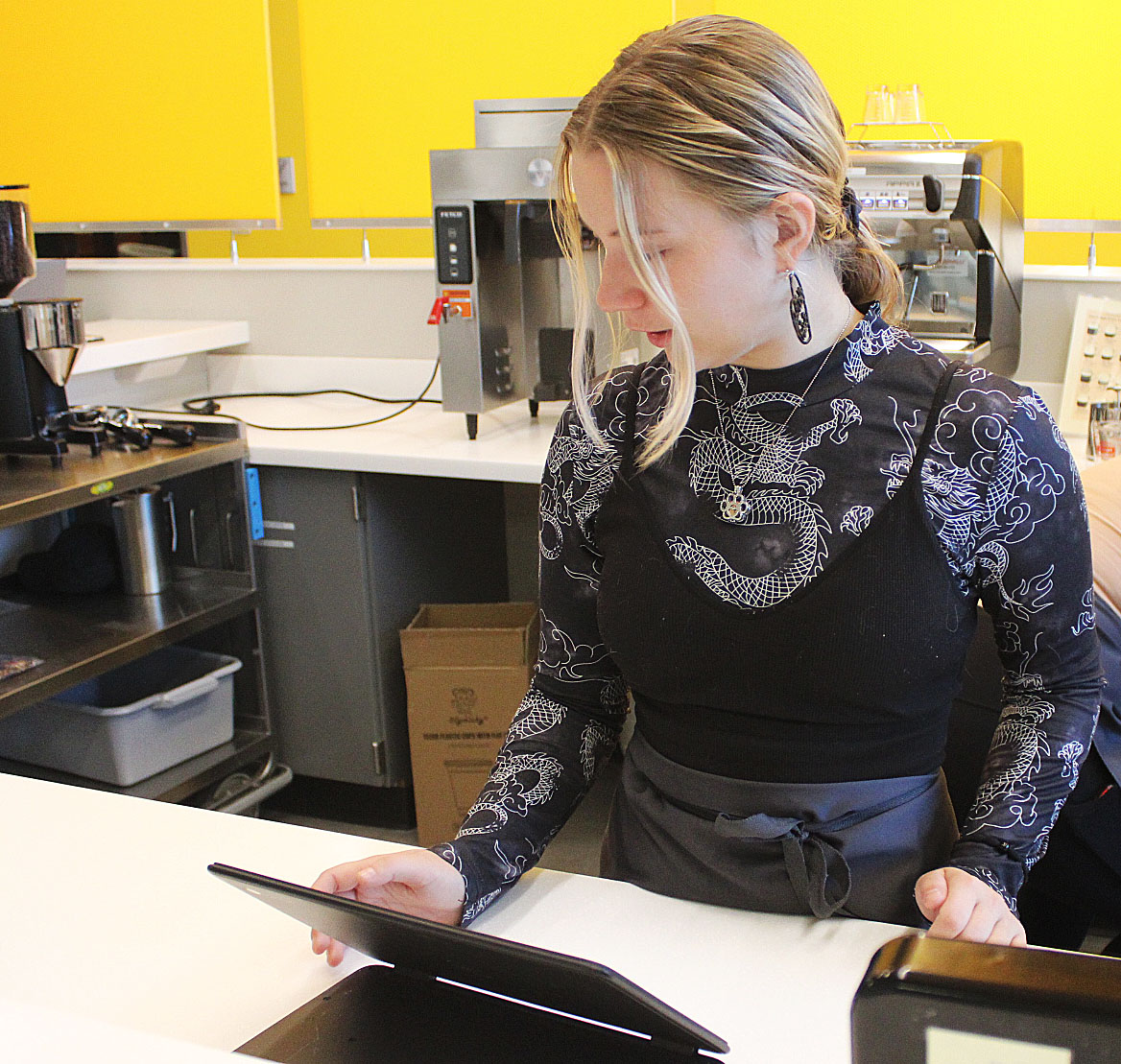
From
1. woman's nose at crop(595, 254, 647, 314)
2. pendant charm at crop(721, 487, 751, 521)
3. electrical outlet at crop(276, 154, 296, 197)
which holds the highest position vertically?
electrical outlet at crop(276, 154, 296, 197)

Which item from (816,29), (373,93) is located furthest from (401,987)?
(373,93)

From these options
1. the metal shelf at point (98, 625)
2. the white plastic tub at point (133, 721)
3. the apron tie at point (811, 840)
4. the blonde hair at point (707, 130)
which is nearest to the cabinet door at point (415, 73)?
the metal shelf at point (98, 625)

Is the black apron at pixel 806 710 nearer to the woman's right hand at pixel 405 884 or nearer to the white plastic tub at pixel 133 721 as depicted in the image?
the woman's right hand at pixel 405 884

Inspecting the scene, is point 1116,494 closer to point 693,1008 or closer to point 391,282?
point 693,1008

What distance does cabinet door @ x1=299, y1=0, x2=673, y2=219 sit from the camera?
321cm

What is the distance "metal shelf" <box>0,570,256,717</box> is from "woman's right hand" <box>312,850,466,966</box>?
55.2 inches

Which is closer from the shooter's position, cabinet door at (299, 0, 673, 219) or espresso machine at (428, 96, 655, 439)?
espresso machine at (428, 96, 655, 439)

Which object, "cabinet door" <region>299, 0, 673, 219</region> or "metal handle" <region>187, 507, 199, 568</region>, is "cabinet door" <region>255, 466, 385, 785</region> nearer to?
"metal handle" <region>187, 507, 199, 568</region>

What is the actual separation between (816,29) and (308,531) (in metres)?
1.69

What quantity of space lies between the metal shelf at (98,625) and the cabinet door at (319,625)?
0.38ft

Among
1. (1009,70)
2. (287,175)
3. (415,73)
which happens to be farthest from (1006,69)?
(287,175)

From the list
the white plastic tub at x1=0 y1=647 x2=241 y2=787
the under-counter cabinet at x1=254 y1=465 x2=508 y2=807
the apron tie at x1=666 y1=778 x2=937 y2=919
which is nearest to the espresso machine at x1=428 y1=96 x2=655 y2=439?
the under-counter cabinet at x1=254 y1=465 x2=508 y2=807

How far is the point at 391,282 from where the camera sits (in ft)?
11.1

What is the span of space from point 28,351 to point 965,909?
7.18 ft
